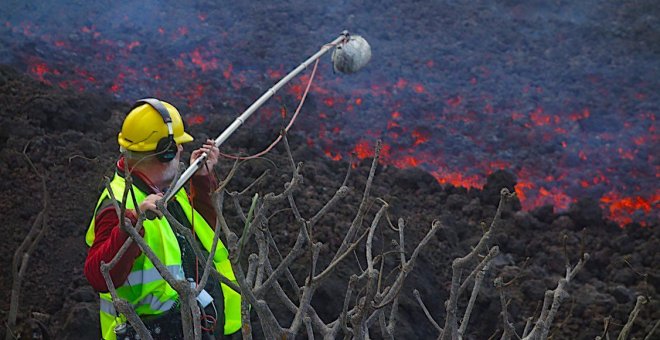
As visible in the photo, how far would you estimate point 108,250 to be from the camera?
132 inches

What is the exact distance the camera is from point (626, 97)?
1102 centimetres

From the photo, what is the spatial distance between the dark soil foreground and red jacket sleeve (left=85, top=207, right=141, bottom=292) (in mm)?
1755

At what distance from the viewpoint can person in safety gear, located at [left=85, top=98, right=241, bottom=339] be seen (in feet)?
11.3

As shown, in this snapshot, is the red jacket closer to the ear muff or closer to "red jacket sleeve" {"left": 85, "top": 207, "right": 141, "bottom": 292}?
"red jacket sleeve" {"left": 85, "top": 207, "right": 141, "bottom": 292}

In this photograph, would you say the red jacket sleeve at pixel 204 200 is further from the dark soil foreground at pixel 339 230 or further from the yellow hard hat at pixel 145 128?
the dark soil foreground at pixel 339 230

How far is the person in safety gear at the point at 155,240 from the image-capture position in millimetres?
3453

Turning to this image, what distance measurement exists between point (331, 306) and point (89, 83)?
611cm

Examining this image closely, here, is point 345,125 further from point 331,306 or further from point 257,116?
point 331,306

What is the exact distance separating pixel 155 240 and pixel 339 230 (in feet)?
10.5

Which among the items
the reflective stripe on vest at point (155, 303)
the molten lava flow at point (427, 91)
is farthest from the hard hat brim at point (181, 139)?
the molten lava flow at point (427, 91)

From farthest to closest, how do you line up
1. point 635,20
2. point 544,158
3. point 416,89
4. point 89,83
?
point 635,20
point 416,89
point 89,83
point 544,158

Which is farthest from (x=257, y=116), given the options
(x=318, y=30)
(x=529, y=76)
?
(x=529, y=76)

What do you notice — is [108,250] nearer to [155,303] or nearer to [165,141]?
[155,303]

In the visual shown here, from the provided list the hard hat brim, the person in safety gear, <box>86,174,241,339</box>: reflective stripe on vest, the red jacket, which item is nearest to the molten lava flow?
the hard hat brim
